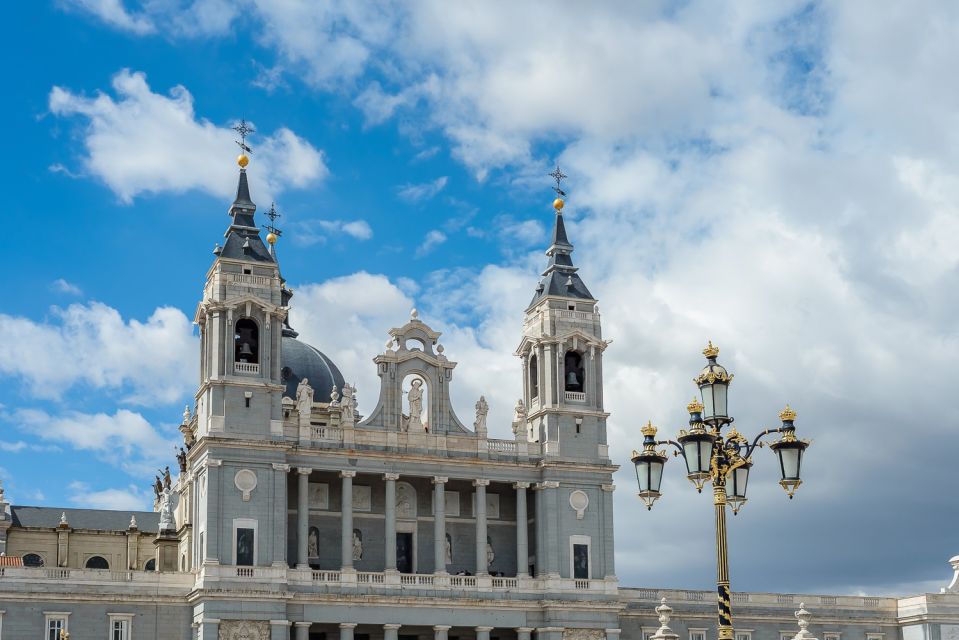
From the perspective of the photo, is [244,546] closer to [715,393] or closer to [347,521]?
[347,521]

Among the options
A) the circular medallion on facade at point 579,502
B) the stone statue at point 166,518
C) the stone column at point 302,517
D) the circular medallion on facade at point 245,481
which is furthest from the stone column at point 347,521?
the stone statue at point 166,518

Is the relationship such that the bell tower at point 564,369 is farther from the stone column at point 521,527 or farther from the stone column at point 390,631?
the stone column at point 390,631

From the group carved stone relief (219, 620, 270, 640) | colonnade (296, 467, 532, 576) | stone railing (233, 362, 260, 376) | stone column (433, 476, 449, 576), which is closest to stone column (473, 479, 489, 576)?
colonnade (296, 467, 532, 576)

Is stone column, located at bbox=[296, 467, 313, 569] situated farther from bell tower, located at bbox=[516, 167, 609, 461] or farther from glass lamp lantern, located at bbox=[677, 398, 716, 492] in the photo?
glass lamp lantern, located at bbox=[677, 398, 716, 492]

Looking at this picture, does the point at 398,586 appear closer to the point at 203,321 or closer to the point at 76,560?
the point at 203,321

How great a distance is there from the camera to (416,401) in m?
81.6

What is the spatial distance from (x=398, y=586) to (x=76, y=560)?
91.2 feet

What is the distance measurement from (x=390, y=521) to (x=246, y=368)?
11.7m

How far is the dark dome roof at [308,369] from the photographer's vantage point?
95375 mm

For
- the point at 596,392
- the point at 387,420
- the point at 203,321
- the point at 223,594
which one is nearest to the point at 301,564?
the point at 223,594

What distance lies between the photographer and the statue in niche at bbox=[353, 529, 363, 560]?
80500mm

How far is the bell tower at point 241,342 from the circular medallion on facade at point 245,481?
200cm

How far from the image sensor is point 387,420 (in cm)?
8081

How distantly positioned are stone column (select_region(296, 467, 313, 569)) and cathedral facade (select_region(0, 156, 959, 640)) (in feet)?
0.40
